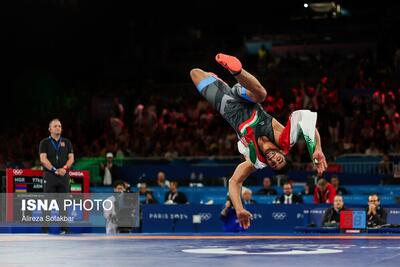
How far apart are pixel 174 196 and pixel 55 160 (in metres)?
3.80

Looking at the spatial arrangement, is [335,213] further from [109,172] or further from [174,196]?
[109,172]

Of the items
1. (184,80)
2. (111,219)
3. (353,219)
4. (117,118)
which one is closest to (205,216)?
(111,219)

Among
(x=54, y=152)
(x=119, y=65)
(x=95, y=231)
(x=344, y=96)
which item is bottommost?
(x=95, y=231)

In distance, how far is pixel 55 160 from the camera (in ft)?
39.6

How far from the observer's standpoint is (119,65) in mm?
28719

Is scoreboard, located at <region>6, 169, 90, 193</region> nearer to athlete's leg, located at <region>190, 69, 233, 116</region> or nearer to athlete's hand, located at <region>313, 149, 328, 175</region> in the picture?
athlete's leg, located at <region>190, 69, 233, 116</region>

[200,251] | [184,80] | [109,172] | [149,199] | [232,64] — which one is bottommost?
[200,251]

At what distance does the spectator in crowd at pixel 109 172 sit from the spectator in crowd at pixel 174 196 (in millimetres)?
2848

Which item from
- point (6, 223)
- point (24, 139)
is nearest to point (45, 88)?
point (24, 139)

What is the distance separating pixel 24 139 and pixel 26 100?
326 centimetres

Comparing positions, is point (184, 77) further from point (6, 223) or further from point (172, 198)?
point (6, 223)

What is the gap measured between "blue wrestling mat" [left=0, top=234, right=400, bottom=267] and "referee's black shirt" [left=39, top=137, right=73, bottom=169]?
5.80 ft

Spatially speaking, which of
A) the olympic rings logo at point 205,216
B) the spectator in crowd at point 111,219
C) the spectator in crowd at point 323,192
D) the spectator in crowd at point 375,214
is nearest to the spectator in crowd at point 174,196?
the olympic rings logo at point 205,216

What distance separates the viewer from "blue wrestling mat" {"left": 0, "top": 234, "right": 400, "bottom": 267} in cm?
695
